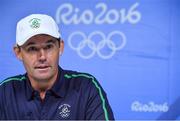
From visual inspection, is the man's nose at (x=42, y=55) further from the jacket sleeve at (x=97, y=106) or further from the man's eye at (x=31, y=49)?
the jacket sleeve at (x=97, y=106)

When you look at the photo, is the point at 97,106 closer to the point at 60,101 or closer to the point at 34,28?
the point at 60,101

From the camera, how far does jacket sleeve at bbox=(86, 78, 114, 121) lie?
1645mm

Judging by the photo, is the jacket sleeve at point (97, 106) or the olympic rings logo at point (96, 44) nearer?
the jacket sleeve at point (97, 106)


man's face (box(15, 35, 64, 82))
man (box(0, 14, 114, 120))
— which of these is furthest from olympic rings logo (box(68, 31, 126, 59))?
man's face (box(15, 35, 64, 82))

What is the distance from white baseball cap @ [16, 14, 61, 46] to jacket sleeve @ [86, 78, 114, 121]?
258 mm

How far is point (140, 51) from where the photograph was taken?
306 cm

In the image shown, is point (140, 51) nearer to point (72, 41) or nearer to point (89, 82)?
point (72, 41)

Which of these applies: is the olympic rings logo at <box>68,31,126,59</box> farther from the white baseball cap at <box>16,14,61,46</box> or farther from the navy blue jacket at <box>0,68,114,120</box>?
the white baseball cap at <box>16,14,61,46</box>

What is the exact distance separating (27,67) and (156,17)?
1.52 metres

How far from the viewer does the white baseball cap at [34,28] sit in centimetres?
164

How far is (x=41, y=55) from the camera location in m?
1.64

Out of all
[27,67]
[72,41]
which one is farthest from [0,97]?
[72,41]

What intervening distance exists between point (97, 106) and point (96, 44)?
147 cm

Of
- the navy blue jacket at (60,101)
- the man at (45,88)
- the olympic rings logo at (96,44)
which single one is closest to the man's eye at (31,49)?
the man at (45,88)
